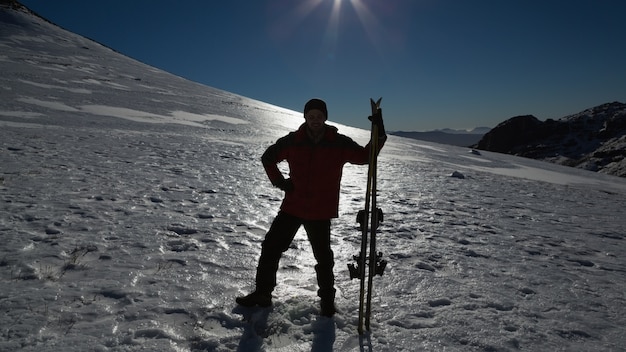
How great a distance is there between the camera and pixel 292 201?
3492 mm

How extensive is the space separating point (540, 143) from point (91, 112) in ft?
273

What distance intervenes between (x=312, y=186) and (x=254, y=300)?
128cm

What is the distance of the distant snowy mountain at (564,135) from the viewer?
6662cm

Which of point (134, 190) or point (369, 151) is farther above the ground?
point (369, 151)

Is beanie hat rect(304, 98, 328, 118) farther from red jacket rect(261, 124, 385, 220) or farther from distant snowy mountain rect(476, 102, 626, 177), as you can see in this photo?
distant snowy mountain rect(476, 102, 626, 177)

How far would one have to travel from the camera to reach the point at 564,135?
7650cm

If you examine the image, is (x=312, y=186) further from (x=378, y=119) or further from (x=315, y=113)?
(x=378, y=119)

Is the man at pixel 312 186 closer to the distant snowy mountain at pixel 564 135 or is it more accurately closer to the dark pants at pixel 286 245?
the dark pants at pixel 286 245

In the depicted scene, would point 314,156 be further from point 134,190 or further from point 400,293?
point 134,190

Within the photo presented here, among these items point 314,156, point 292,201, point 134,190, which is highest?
point 314,156

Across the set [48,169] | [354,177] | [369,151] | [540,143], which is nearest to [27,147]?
[48,169]

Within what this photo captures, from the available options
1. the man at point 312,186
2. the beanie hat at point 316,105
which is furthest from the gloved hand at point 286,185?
the beanie hat at point 316,105

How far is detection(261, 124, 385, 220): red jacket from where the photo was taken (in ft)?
11.1

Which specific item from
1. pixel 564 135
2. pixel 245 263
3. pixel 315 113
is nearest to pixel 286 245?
pixel 245 263
